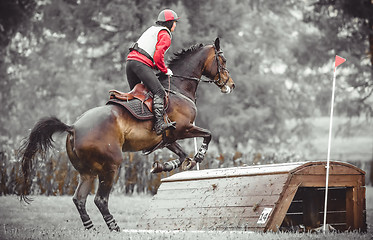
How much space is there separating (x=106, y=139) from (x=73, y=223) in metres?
2.89

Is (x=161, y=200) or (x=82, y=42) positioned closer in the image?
(x=161, y=200)

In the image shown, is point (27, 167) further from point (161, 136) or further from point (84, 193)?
point (161, 136)

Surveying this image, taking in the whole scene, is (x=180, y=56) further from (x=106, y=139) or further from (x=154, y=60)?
(x=106, y=139)

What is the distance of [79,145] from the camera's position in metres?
6.11

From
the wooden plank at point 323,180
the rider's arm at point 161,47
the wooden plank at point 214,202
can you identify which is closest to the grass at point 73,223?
the wooden plank at point 214,202

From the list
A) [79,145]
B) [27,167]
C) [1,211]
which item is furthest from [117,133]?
[1,211]

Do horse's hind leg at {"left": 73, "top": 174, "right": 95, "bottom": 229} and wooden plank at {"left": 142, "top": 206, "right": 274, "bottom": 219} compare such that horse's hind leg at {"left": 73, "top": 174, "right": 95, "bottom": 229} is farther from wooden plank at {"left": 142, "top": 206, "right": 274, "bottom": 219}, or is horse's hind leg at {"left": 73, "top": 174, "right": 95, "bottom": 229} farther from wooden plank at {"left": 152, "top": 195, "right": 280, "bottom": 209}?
wooden plank at {"left": 152, "top": 195, "right": 280, "bottom": 209}

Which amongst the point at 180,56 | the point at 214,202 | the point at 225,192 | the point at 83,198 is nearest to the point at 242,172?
the point at 225,192

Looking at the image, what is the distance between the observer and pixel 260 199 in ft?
20.9

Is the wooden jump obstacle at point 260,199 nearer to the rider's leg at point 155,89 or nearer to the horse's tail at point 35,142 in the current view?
the rider's leg at point 155,89

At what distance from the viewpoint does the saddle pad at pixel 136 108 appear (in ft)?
21.1

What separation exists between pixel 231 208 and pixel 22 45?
17945 millimetres

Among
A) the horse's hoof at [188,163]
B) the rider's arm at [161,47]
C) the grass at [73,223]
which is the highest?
the rider's arm at [161,47]

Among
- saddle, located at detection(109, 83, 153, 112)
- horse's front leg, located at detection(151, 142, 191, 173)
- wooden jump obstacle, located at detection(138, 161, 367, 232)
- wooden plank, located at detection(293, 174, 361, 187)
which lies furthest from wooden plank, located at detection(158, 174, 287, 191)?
saddle, located at detection(109, 83, 153, 112)
